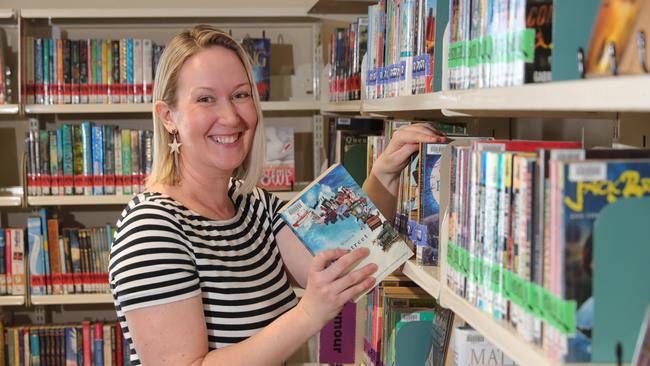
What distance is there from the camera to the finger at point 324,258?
162 cm

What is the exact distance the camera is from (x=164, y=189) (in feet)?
6.06

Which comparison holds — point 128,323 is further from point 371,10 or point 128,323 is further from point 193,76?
point 371,10

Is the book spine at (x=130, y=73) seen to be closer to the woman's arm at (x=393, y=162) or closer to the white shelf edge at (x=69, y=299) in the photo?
the white shelf edge at (x=69, y=299)

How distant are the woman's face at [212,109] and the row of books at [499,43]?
1.81 ft

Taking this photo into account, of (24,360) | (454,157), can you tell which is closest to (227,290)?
(454,157)

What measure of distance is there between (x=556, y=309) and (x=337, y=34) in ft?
8.08

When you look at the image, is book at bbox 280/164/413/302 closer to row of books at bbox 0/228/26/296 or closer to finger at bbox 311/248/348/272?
finger at bbox 311/248/348/272

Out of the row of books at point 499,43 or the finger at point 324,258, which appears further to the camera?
the finger at point 324,258

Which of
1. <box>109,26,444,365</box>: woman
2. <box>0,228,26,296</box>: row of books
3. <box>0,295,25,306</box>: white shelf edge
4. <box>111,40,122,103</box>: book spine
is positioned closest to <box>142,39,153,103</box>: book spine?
<box>111,40,122,103</box>: book spine

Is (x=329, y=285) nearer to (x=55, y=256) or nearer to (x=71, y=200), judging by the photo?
(x=71, y=200)

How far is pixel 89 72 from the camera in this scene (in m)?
3.79

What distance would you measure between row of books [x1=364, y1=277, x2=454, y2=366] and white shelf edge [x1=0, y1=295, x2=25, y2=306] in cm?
206

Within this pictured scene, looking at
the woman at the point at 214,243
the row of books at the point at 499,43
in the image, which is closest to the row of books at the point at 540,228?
the row of books at the point at 499,43

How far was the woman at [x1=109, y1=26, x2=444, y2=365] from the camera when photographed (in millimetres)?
1611
